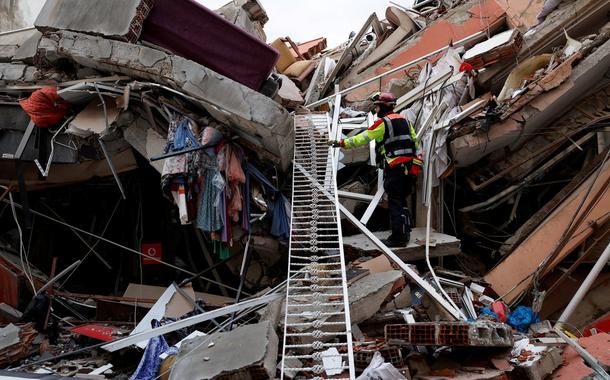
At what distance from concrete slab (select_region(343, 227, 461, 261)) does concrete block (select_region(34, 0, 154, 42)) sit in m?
3.47

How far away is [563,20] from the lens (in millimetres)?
7660

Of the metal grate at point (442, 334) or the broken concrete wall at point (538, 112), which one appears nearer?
the metal grate at point (442, 334)

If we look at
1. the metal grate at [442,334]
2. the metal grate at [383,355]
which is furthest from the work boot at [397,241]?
the metal grate at [442,334]

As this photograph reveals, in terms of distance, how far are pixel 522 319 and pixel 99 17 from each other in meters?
5.70

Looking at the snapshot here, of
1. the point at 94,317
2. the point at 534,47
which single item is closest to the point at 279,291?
the point at 94,317

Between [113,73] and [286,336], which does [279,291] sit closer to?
[286,336]

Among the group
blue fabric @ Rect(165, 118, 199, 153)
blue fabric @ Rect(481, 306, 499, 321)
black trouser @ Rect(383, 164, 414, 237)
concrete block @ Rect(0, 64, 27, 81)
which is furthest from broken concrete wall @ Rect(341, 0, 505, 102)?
concrete block @ Rect(0, 64, 27, 81)

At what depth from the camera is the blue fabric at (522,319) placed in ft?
18.9

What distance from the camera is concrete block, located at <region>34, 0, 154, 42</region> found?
6.23 m

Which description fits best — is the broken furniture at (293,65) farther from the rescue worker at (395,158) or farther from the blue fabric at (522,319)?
the blue fabric at (522,319)

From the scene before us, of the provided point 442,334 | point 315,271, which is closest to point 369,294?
point 315,271

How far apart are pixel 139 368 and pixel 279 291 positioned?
57.2 inches

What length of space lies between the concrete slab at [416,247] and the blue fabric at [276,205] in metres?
0.77

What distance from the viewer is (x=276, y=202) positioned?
260 inches
